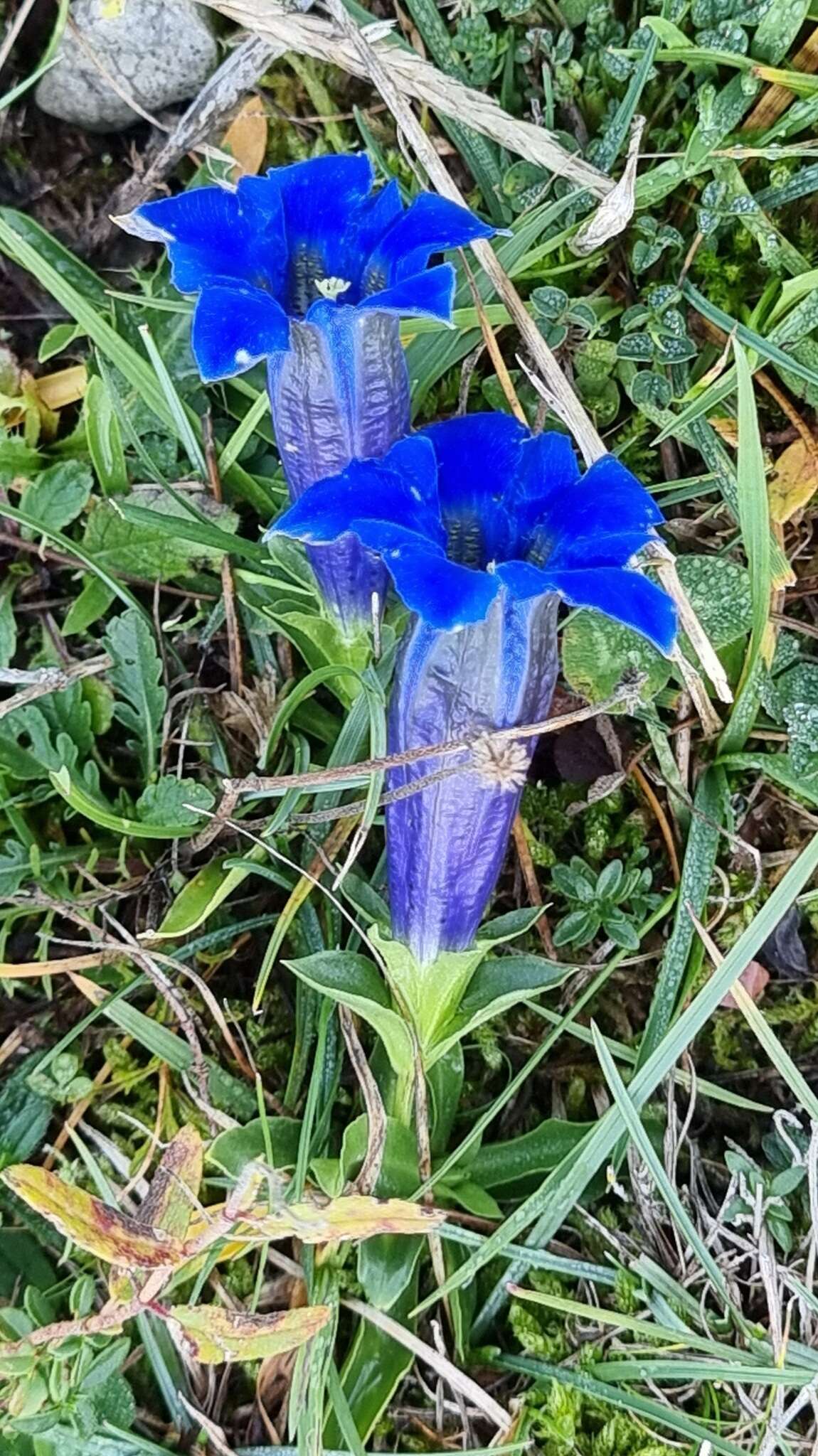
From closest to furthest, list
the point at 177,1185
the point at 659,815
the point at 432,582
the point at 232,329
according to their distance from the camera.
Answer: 1. the point at 432,582
2. the point at 232,329
3. the point at 177,1185
4. the point at 659,815

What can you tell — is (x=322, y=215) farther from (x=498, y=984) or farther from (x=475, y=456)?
(x=498, y=984)

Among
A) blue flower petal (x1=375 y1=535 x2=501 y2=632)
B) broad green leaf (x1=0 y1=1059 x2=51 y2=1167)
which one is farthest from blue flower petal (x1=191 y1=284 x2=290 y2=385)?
broad green leaf (x1=0 y1=1059 x2=51 y2=1167)

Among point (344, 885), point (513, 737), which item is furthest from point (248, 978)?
→ point (513, 737)

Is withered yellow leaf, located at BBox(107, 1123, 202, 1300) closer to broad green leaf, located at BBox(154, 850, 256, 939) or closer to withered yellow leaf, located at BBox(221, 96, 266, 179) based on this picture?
broad green leaf, located at BBox(154, 850, 256, 939)

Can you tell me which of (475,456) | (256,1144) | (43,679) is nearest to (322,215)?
(475,456)

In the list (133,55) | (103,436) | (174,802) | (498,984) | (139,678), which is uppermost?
(133,55)

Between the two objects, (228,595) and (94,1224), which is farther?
(228,595)

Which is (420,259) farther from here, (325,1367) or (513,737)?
(325,1367)
